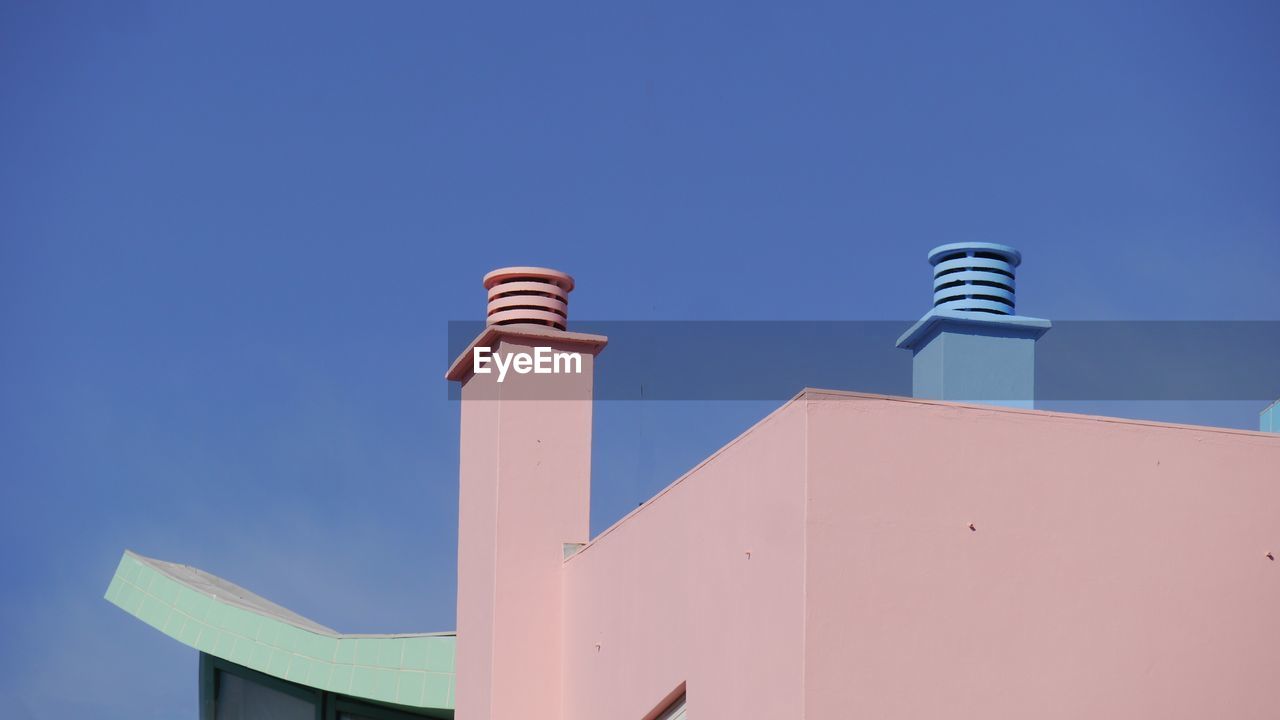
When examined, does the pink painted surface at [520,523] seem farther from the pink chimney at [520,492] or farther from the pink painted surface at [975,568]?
the pink painted surface at [975,568]

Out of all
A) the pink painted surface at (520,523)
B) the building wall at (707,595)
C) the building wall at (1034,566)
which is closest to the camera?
the building wall at (1034,566)

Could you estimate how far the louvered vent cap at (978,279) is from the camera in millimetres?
12133

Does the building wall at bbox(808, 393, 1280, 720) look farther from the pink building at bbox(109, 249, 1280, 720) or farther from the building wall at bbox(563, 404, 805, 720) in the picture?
the building wall at bbox(563, 404, 805, 720)

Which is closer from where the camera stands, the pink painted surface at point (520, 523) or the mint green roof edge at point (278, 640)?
the pink painted surface at point (520, 523)

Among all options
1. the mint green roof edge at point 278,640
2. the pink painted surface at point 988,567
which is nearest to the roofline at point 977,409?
the pink painted surface at point 988,567

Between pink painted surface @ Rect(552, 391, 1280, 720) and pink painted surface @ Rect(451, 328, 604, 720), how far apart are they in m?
2.57

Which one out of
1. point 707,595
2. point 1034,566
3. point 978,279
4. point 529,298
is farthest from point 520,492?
point 1034,566

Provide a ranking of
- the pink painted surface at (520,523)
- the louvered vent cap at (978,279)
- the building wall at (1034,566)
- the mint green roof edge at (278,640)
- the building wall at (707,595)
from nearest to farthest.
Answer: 1. the building wall at (1034,566)
2. the building wall at (707,595)
3. the pink painted surface at (520,523)
4. the louvered vent cap at (978,279)
5. the mint green roof edge at (278,640)

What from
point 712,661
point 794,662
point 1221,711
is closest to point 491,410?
point 712,661

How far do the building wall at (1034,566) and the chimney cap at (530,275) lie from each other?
4.44 meters

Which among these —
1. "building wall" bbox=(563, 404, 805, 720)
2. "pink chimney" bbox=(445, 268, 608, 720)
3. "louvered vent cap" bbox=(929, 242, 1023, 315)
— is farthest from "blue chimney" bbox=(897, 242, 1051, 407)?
"building wall" bbox=(563, 404, 805, 720)

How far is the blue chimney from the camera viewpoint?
11641 millimetres

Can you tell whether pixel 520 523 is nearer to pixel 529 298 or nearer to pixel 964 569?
pixel 529 298

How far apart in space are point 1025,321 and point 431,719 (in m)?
6.05
